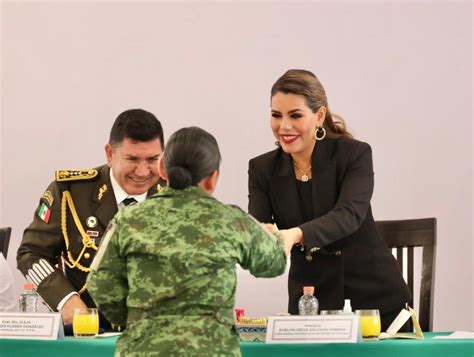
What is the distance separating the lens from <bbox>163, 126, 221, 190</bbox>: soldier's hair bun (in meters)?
2.34

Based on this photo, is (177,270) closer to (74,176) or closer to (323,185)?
(323,185)

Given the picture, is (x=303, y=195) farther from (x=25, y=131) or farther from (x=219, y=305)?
(x=25, y=131)

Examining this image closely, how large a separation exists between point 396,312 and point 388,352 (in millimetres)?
559

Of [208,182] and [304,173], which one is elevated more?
[304,173]

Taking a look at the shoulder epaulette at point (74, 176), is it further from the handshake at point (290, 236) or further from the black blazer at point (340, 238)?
the handshake at point (290, 236)

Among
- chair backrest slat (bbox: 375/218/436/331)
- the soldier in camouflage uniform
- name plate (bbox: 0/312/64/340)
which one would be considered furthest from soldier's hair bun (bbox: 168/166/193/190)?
chair backrest slat (bbox: 375/218/436/331)

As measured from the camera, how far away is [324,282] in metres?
3.23

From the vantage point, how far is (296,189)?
331 cm

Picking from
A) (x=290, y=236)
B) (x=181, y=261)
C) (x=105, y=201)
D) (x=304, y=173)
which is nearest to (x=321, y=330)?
(x=290, y=236)

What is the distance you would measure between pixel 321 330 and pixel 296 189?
692 mm

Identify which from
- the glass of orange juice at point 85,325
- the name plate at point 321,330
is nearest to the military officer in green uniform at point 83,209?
Result: the glass of orange juice at point 85,325

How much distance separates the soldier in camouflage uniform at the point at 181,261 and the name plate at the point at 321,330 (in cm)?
37

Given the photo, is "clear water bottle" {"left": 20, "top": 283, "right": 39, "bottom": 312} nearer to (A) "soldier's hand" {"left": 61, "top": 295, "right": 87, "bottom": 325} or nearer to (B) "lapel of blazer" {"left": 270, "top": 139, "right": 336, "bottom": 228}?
(A) "soldier's hand" {"left": 61, "top": 295, "right": 87, "bottom": 325}

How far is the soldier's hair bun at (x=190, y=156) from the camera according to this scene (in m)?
2.34
